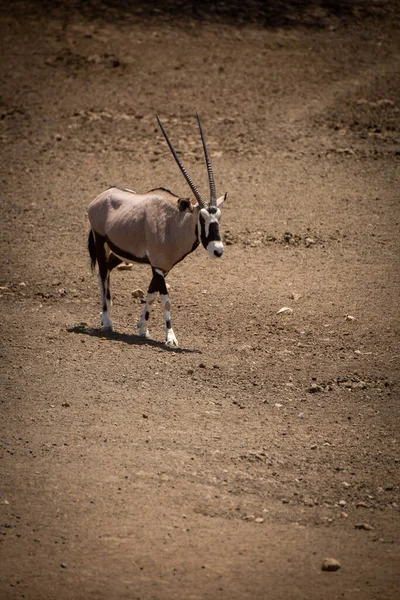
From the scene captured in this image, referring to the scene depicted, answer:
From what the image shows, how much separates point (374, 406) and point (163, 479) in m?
2.82

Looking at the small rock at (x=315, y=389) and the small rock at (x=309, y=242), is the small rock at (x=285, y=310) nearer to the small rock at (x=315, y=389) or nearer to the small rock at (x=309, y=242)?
the small rock at (x=315, y=389)

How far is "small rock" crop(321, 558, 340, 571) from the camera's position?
645cm

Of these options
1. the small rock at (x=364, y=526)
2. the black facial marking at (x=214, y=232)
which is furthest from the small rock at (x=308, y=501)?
the black facial marking at (x=214, y=232)

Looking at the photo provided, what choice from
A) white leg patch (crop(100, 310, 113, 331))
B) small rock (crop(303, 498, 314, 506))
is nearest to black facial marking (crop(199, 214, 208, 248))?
white leg patch (crop(100, 310, 113, 331))

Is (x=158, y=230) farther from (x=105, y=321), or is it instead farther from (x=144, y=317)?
(x=105, y=321)

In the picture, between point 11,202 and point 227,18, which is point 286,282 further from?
point 227,18

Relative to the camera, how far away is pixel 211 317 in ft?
38.4

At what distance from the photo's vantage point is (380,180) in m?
16.7

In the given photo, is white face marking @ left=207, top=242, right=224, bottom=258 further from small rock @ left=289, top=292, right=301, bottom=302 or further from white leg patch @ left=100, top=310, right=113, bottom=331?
small rock @ left=289, top=292, right=301, bottom=302

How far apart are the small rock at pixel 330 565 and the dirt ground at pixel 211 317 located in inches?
2.7

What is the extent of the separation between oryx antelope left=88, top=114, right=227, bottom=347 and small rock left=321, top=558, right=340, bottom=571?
14.6ft

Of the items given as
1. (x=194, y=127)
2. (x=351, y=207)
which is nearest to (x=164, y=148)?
(x=194, y=127)

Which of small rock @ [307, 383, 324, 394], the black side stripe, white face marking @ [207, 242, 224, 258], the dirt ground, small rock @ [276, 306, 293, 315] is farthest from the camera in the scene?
small rock @ [276, 306, 293, 315]

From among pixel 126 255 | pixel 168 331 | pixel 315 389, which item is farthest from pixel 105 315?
pixel 315 389
